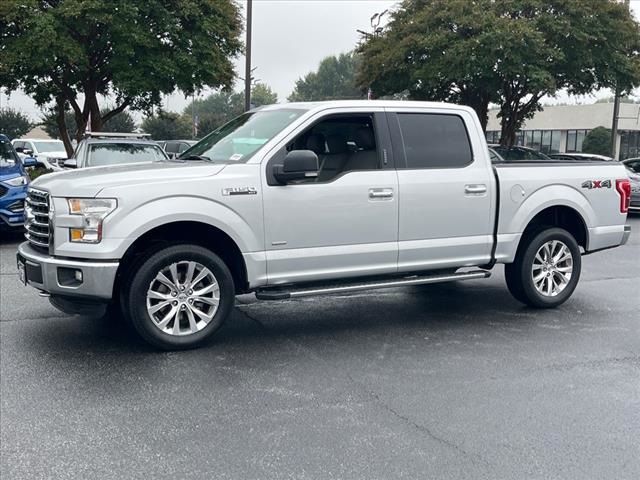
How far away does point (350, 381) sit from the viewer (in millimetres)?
5004

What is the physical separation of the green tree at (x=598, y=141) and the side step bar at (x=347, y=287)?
123 ft

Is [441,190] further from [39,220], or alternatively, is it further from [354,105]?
[39,220]

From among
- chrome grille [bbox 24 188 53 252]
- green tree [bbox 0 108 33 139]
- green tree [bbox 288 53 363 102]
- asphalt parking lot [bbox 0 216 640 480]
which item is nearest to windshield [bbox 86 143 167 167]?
asphalt parking lot [bbox 0 216 640 480]

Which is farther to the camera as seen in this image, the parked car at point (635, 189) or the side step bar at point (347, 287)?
the parked car at point (635, 189)

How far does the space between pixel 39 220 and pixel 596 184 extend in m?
5.62

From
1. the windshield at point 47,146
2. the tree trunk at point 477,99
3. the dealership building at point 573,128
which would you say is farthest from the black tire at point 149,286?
the dealership building at point 573,128

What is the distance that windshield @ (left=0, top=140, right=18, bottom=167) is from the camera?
12.0 meters

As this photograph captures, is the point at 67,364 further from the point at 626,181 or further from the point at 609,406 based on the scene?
the point at 626,181

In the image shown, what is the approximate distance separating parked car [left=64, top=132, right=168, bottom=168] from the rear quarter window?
6566 millimetres

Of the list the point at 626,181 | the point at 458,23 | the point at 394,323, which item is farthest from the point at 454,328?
the point at 458,23

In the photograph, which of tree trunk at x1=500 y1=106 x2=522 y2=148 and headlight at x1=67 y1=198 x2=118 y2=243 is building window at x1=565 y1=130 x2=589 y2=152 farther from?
headlight at x1=67 y1=198 x2=118 y2=243

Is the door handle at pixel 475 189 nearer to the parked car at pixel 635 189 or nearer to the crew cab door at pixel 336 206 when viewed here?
the crew cab door at pixel 336 206

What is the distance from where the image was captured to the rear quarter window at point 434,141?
6508mm

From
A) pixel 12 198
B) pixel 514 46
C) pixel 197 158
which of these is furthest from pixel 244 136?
pixel 514 46
